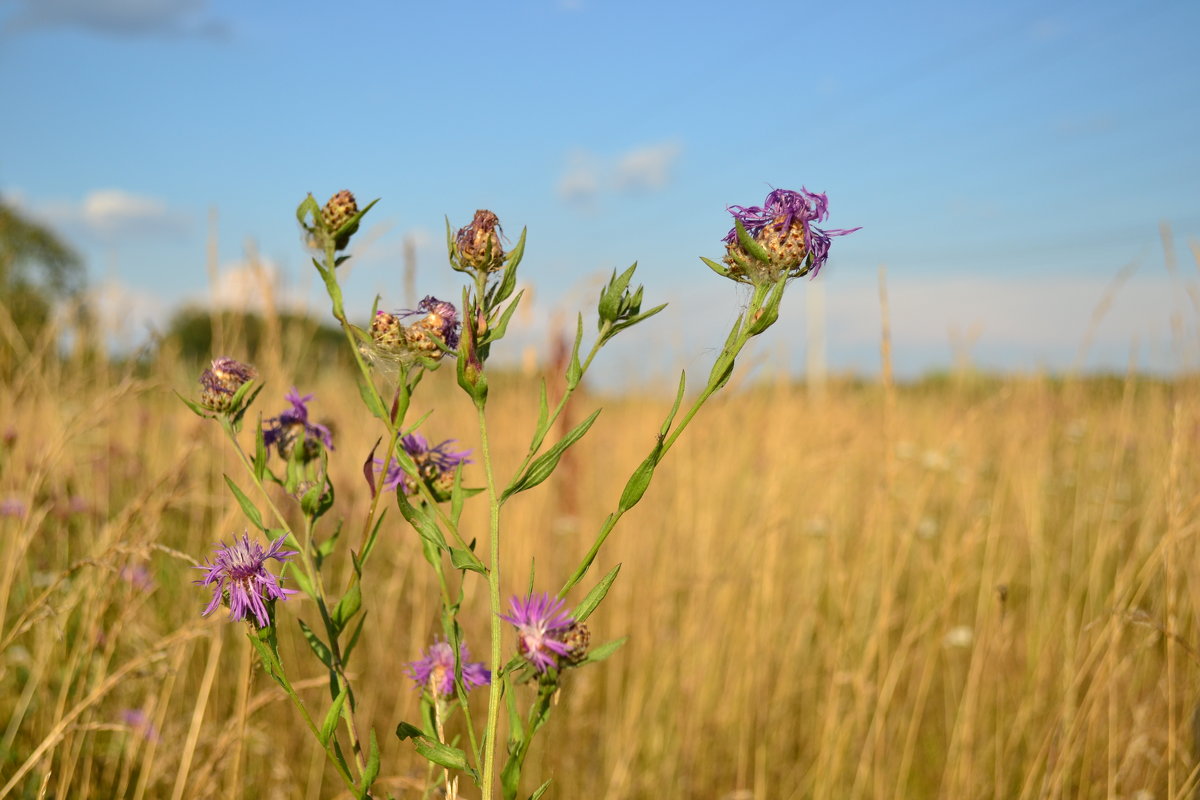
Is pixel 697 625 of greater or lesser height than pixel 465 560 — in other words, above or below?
below

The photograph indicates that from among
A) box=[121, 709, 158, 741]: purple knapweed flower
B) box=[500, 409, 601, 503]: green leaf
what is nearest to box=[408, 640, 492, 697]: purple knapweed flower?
box=[500, 409, 601, 503]: green leaf

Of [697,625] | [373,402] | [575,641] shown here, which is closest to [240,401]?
[373,402]

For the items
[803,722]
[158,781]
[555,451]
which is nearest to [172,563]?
[158,781]

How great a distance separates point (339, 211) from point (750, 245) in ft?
1.18

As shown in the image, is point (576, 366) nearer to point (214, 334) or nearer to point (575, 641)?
point (575, 641)

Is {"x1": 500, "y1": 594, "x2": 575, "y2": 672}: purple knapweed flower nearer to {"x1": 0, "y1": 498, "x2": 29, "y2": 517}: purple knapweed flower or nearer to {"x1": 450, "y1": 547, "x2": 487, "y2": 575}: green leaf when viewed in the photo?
{"x1": 450, "y1": 547, "x2": 487, "y2": 575}: green leaf

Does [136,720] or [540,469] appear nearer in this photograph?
[540,469]

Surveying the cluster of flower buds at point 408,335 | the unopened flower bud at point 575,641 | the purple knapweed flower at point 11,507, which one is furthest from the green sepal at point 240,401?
the purple knapweed flower at point 11,507

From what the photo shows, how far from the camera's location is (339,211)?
736 mm

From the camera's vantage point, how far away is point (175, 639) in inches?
46.1

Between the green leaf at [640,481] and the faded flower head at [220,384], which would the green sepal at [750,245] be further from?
the faded flower head at [220,384]

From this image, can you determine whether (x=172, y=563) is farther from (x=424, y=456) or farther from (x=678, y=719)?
(x=424, y=456)

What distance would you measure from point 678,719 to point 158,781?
107 centimetres

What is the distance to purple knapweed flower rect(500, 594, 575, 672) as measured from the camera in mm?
684
